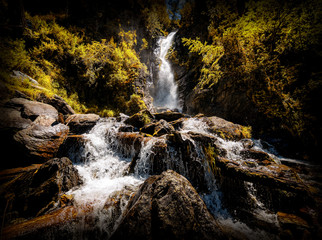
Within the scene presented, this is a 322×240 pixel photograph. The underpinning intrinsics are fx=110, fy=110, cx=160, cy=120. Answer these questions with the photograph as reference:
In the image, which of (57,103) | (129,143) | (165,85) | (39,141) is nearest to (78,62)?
(57,103)

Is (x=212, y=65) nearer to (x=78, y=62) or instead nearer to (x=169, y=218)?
(x=169, y=218)

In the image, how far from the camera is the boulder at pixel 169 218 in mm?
1391

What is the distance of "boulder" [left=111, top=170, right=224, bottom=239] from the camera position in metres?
1.39

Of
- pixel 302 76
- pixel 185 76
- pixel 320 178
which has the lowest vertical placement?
pixel 320 178

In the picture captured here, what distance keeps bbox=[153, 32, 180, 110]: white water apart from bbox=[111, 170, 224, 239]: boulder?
13191 millimetres

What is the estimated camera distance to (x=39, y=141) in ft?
12.4

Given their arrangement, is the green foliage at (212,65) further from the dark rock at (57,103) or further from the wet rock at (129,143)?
the dark rock at (57,103)

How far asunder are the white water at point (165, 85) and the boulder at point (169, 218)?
13.2 metres

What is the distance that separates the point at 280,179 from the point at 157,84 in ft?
54.4

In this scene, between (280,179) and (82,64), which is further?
(82,64)

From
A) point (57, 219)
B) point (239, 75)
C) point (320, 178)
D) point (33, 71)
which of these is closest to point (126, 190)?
point (57, 219)

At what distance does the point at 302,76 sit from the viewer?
12.5 ft

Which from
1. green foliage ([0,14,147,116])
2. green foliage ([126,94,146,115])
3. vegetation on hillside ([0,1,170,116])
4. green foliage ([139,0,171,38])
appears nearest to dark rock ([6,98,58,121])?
vegetation on hillside ([0,1,170,116])

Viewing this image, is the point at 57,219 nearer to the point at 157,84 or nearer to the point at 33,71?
the point at 33,71
